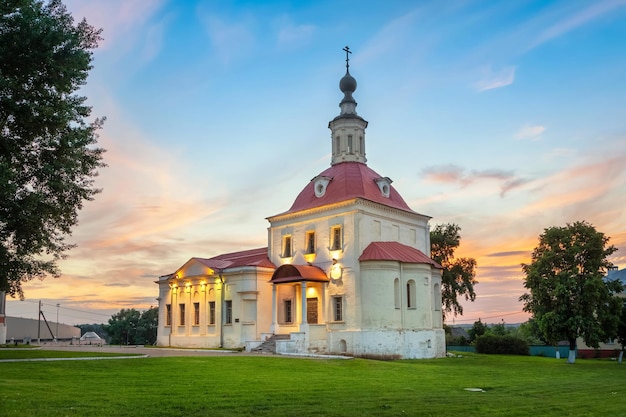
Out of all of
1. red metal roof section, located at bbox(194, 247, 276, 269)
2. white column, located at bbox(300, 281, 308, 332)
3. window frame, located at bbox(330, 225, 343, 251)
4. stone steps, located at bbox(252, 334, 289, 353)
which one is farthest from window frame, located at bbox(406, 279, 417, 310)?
red metal roof section, located at bbox(194, 247, 276, 269)

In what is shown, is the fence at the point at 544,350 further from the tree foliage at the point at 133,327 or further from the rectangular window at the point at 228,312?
the tree foliage at the point at 133,327

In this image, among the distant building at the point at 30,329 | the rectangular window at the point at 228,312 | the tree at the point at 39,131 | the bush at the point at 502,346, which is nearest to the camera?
the tree at the point at 39,131

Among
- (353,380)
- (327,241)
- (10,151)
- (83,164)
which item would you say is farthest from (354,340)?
(10,151)

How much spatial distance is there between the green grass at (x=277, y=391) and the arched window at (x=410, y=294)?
11.5 meters

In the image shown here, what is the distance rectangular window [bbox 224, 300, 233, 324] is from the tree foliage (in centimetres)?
3962

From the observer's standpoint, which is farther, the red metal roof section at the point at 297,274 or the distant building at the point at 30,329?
the distant building at the point at 30,329

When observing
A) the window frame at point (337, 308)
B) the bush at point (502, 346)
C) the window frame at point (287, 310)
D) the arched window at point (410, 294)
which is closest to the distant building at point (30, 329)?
the window frame at point (287, 310)

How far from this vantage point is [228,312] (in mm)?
42375

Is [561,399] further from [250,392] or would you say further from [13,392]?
[13,392]

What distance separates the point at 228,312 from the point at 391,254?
13304 mm

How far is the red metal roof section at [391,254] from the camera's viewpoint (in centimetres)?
3656

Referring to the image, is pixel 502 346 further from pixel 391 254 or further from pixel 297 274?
pixel 297 274

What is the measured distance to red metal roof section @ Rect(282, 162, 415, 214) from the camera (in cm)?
3994

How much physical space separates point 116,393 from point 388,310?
78.6ft
